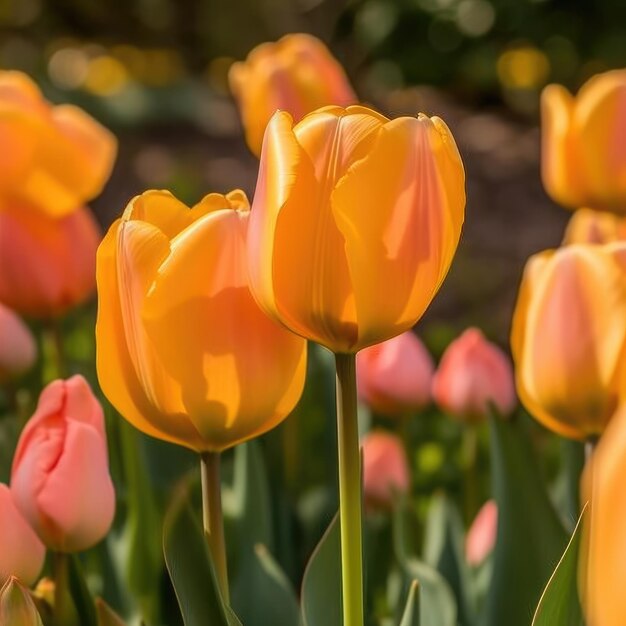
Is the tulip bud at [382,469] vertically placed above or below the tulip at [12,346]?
below

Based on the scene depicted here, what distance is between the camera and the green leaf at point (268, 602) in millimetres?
1001

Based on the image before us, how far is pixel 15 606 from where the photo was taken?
0.75m

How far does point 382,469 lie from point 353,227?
0.65 m

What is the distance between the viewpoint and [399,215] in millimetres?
718

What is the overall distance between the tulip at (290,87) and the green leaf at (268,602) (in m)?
0.67

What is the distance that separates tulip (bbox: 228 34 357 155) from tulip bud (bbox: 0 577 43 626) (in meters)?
0.89

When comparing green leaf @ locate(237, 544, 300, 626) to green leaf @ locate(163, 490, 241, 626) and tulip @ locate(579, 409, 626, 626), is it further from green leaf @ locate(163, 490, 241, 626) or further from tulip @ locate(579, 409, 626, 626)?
tulip @ locate(579, 409, 626, 626)

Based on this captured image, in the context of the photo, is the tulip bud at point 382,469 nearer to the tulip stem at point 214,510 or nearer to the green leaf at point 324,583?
the green leaf at point 324,583

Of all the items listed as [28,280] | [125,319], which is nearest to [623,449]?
[125,319]

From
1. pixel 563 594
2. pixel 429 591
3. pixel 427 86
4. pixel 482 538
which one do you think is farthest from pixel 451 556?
pixel 427 86

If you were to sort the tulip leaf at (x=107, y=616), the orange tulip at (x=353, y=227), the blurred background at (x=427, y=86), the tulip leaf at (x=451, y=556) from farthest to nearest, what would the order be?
the blurred background at (x=427, y=86) → the tulip leaf at (x=451, y=556) → the tulip leaf at (x=107, y=616) → the orange tulip at (x=353, y=227)

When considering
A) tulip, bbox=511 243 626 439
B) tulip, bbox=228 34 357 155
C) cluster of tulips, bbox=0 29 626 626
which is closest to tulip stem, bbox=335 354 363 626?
cluster of tulips, bbox=0 29 626 626

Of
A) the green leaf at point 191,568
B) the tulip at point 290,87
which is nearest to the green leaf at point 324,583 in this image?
the green leaf at point 191,568

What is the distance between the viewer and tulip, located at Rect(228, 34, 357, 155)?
1589mm
